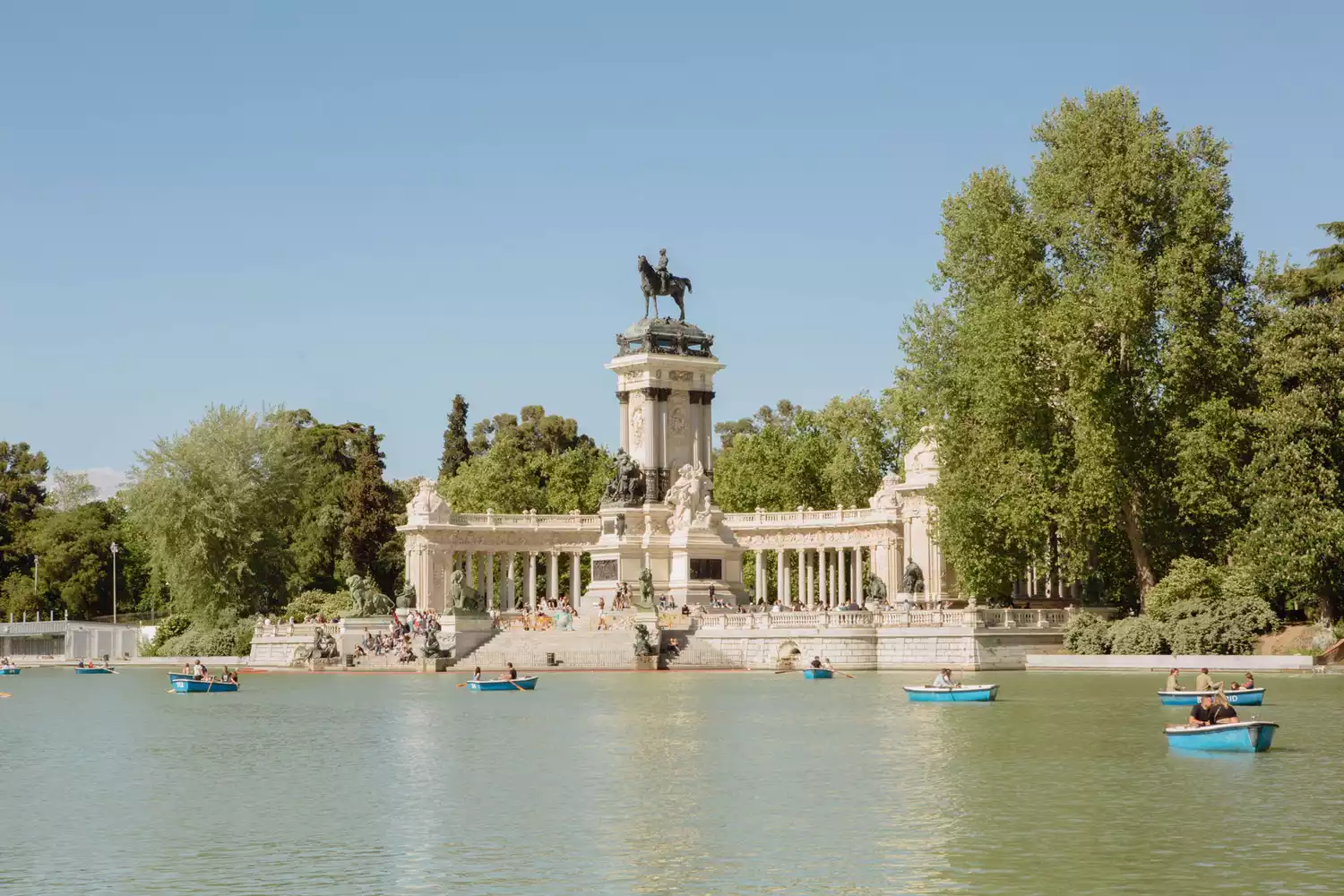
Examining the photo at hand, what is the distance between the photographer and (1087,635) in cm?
7225

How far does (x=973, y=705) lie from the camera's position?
178 feet

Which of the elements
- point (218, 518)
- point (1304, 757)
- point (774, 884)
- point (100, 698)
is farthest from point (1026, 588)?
point (774, 884)

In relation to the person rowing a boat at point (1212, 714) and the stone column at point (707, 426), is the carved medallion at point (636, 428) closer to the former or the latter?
the stone column at point (707, 426)

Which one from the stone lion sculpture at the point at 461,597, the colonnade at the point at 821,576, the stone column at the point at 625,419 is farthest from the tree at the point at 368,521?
the stone lion sculpture at the point at 461,597

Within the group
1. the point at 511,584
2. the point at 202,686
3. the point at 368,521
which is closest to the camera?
the point at 202,686

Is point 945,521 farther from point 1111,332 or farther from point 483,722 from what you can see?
point 483,722

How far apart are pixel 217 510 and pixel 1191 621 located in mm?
50472

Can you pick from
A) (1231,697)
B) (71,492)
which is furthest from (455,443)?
(1231,697)

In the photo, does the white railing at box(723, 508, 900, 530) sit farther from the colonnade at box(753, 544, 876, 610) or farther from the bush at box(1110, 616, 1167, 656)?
the bush at box(1110, 616, 1167, 656)

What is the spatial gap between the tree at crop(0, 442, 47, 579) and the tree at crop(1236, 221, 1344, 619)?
313 ft

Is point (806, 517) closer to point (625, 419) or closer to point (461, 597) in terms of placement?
point (625, 419)

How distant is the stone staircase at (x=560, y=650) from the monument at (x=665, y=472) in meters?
9.98

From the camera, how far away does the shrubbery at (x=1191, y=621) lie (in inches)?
2643

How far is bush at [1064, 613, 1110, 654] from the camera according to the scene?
71.7 meters
